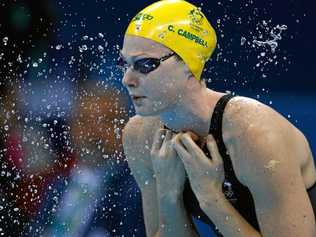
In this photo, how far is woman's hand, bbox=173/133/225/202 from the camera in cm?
223

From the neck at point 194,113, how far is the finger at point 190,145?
6 centimetres

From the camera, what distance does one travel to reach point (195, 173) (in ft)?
7.40

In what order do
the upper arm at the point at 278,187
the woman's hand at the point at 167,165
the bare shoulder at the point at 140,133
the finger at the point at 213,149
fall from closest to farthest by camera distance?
the upper arm at the point at 278,187 < the finger at the point at 213,149 < the woman's hand at the point at 167,165 < the bare shoulder at the point at 140,133

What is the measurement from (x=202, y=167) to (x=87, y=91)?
1.79m

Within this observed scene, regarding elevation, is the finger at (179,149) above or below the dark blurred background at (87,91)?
above

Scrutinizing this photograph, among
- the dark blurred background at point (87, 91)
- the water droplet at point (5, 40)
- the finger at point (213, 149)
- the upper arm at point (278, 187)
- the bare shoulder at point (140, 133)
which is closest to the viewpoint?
the upper arm at point (278, 187)

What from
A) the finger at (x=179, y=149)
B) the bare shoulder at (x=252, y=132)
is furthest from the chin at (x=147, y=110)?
the bare shoulder at (x=252, y=132)

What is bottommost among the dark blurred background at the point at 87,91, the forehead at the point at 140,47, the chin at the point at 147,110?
the dark blurred background at the point at 87,91

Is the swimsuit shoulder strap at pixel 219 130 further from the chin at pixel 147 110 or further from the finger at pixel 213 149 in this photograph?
the chin at pixel 147 110

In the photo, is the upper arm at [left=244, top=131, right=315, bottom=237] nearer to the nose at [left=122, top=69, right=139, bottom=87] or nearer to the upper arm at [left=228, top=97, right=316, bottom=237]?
the upper arm at [left=228, top=97, right=316, bottom=237]

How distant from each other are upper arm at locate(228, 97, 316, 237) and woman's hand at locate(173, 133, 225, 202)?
2.8 inches

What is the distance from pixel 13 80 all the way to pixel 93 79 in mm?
465

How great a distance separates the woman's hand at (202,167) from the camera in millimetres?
2234

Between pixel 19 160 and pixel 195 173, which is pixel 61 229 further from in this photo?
pixel 195 173
